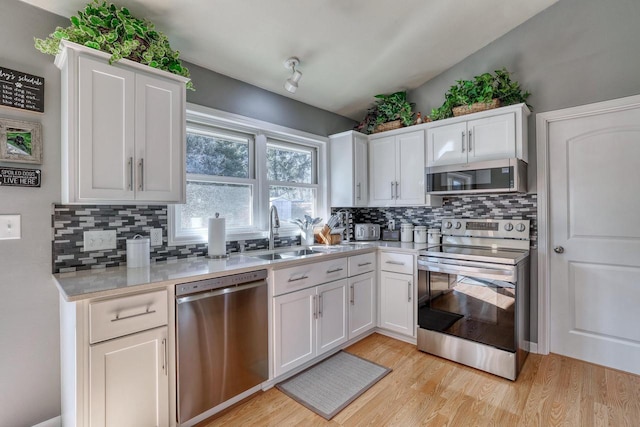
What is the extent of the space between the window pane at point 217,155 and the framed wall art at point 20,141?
0.89 m

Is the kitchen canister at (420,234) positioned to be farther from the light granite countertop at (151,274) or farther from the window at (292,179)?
the light granite countertop at (151,274)

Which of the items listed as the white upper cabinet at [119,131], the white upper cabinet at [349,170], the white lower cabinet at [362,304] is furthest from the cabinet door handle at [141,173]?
the white upper cabinet at [349,170]

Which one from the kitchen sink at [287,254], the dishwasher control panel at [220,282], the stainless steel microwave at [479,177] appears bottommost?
the dishwasher control panel at [220,282]

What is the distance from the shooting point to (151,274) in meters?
1.72

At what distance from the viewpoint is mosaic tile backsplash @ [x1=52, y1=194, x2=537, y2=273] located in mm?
1780

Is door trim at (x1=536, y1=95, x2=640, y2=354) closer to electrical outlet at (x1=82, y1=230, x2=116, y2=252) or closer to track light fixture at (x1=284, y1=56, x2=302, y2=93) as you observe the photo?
track light fixture at (x1=284, y1=56, x2=302, y2=93)

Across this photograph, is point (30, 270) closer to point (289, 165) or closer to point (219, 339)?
point (219, 339)

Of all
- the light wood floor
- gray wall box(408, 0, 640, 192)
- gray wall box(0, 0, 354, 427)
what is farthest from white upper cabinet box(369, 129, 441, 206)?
gray wall box(0, 0, 354, 427)

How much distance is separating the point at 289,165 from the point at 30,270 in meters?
2.17

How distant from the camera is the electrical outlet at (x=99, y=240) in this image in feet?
6.03

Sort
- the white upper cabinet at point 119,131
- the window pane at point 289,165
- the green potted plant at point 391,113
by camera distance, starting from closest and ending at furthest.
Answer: the white upper cabinet at point 119,131 < the window pane at point 289,165 < the green potted plant at point 391,113

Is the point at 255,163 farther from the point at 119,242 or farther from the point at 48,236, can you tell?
the point at 48,236

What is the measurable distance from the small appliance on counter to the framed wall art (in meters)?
2.76

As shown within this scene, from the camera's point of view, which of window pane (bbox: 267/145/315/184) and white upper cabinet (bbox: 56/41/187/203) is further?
window pane (bbox: 267/145/315/184)
